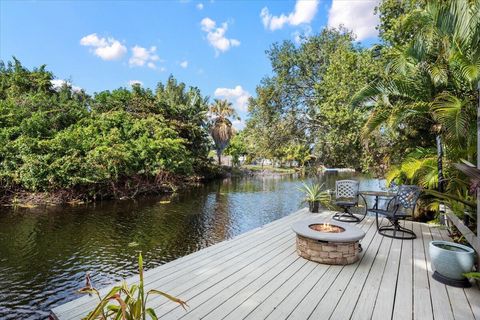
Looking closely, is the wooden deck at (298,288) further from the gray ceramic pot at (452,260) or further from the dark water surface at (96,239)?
the dark water surface at (96,239)

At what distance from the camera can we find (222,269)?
3439 mm

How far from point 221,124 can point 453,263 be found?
28501 millimetres

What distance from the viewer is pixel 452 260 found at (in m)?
2.92

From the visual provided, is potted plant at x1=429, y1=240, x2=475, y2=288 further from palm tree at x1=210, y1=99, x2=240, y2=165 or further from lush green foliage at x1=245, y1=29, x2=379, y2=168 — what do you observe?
palm tree at x1=210, y1=99, x2=240, y2=165

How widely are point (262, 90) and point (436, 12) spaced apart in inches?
439

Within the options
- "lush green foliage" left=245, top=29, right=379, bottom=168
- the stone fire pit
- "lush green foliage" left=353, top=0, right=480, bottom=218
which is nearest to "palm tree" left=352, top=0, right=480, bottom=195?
"lush green foliage" left=353, top=0, right=480, bottom=218

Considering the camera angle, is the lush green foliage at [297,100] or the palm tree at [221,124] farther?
the palm tree at [221,124]

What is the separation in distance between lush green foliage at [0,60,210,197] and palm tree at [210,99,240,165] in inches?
351

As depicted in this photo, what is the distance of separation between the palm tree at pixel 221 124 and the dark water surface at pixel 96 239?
667 inches

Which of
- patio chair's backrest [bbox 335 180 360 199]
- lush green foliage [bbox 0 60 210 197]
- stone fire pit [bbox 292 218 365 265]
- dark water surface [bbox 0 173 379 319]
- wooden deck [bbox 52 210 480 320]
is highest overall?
lush green foliage [bbox 0 60 210 197]

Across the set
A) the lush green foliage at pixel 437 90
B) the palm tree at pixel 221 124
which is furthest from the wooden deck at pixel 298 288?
the palm tree at pixel 221 124

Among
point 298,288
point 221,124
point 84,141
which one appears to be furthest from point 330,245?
point 221,124

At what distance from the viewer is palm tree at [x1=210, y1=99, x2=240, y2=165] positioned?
99.4ft

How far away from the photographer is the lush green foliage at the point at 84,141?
1199 centimetres
